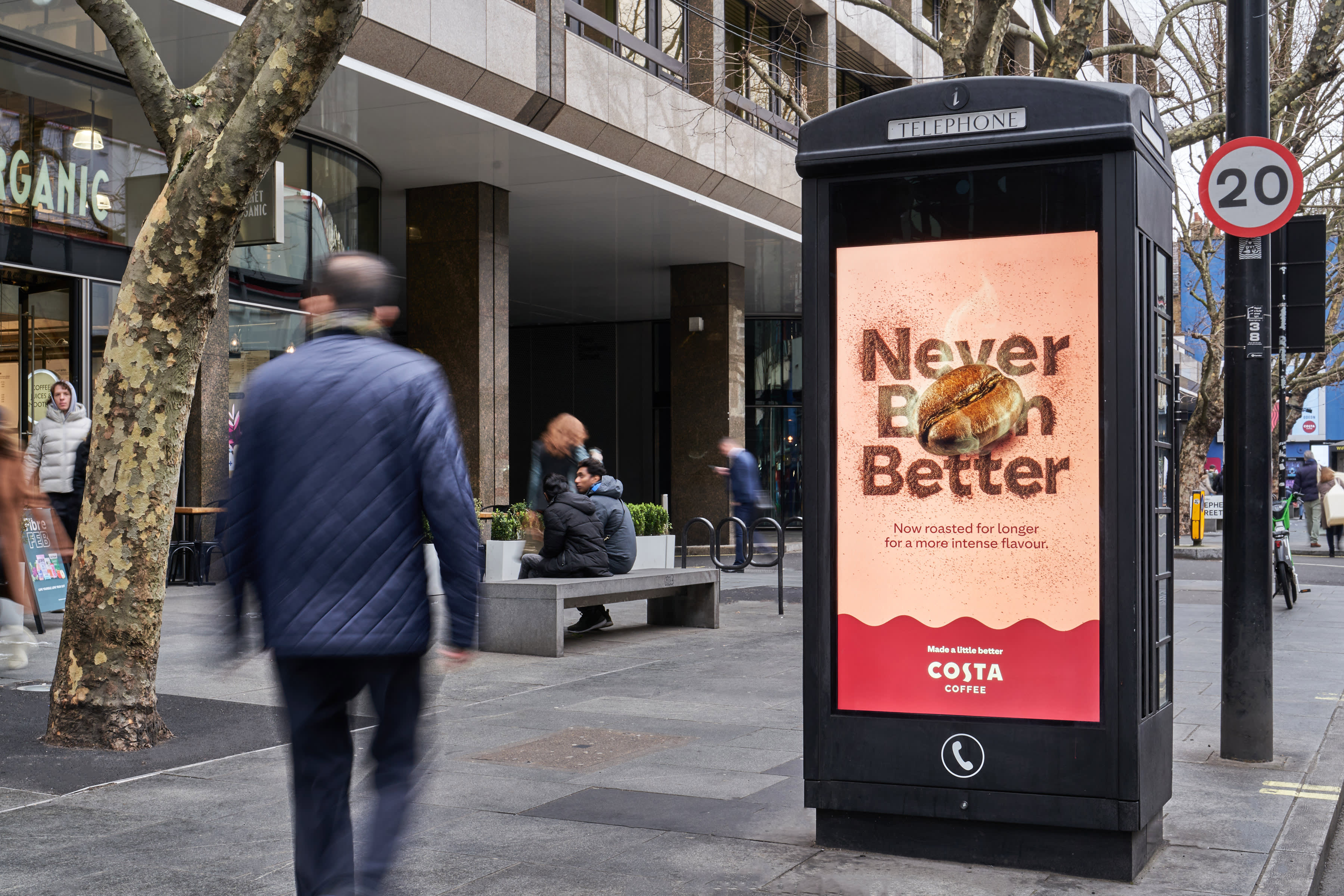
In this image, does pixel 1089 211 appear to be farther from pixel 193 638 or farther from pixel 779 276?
pixel 779 276

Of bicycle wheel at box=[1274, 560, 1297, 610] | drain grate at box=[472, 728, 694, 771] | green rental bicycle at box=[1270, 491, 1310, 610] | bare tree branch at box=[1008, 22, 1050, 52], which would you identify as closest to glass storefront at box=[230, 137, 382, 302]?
bare tree branch at box=[1008, 22, 1050, 52]

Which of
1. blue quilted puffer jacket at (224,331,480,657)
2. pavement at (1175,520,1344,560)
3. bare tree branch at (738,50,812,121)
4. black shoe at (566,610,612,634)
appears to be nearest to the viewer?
blue quilted puffer jacket at (224,331,480,657)

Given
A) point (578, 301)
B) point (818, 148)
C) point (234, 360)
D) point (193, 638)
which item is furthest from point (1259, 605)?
point (578, 301)

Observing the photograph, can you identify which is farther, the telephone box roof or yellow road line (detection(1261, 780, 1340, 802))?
yellow road line (detection(1261, 780, 1340, 802))

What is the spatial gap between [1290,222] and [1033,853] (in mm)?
4194

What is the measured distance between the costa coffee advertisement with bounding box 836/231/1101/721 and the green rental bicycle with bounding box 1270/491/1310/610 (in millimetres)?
10375

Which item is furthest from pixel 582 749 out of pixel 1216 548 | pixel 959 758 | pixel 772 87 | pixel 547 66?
pixel 1216 548

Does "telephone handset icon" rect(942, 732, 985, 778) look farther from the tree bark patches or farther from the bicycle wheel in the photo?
the bicycle wheel

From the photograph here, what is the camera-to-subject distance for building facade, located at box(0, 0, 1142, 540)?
1306 centimetres

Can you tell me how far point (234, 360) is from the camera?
15125 millimetres

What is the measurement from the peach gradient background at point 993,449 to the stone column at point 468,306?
45.8 ft

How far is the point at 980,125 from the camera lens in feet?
14.5

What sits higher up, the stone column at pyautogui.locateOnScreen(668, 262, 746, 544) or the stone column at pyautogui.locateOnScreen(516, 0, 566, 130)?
the stone column at pyautogui.locateOnScreen(516, 0, 566, 130)

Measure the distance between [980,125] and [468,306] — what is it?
14.6m
